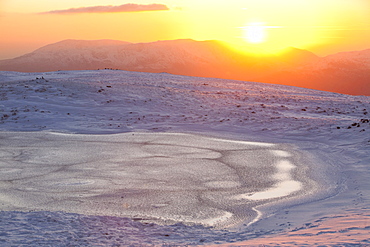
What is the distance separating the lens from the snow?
528 centimetres

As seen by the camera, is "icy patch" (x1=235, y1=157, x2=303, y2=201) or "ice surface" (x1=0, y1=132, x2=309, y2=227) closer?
"ice surface" (x1=0, y1=132, x2=309, y2=227)

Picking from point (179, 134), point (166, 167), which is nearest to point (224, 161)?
point (166, 167)

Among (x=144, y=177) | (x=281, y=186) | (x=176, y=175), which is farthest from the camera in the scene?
(x=176, y=175)

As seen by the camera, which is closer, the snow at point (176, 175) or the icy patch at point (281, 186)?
the snow at point (176, 175)

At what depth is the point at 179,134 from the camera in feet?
45.5

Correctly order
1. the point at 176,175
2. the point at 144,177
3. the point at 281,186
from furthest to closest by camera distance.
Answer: the point at 176,175, the point at 144,177, the point at 281,186

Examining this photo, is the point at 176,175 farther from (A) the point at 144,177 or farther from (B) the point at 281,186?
(B) the point at 281,186

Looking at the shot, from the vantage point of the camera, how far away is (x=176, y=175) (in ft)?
28.3

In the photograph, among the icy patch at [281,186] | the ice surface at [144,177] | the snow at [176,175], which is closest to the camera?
the snow at [176,175]

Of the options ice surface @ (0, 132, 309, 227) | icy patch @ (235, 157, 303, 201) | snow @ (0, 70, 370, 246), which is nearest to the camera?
snow @ (0, 70, 370, 246)

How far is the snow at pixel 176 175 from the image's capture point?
528 cm

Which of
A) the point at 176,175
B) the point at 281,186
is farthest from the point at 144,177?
the point at 281,186

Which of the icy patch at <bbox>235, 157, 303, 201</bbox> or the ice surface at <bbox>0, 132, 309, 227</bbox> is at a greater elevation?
the ice surface at <bbox>0, 132, 309, 227</bbox>

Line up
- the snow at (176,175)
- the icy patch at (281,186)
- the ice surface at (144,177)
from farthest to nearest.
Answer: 1. the icy patch at (281,186)
2. the ice surface at (144,177)
3. the snow at (176,175)
